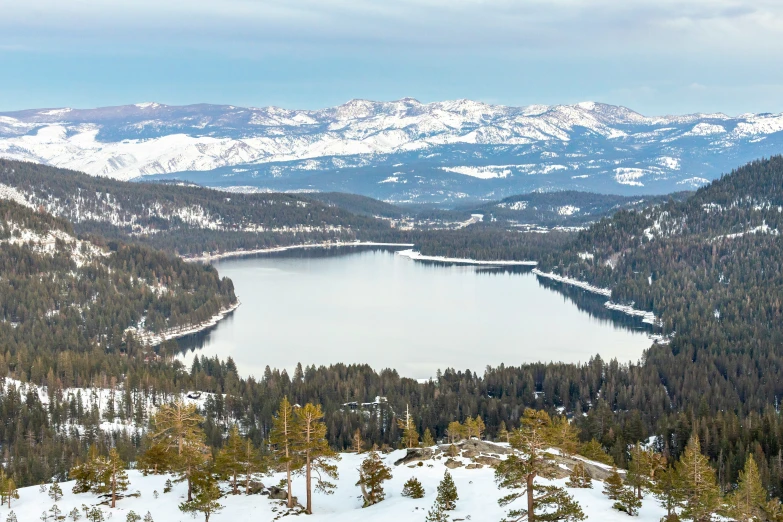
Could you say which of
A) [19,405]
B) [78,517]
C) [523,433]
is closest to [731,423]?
[523,433]

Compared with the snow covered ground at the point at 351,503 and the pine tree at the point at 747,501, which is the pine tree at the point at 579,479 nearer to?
the snow covered ground at the point at 351,503

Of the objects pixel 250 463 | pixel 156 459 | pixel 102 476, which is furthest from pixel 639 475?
pixel 102 476

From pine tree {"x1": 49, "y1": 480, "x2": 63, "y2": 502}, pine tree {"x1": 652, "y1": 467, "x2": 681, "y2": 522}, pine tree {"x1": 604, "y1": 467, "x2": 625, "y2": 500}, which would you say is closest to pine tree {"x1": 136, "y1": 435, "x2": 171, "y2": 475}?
pine tree {"x1": 49, "y1": 480, "x2": 63, "y2": 502}

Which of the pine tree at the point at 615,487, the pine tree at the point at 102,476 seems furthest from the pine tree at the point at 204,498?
the pine tree at the point at 615,487

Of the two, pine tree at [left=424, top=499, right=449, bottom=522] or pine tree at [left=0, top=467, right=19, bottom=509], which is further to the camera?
pine tree at [left=0, top=467, right=19, bottom=509]

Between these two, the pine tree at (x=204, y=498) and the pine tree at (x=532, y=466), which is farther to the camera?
the pine tree at (x=204, y=498)

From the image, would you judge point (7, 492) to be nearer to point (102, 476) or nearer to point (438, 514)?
point (102, 476)

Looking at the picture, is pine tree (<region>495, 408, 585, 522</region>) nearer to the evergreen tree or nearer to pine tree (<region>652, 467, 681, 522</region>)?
pine tree (<region>652, 467, 681, 522</region>)
